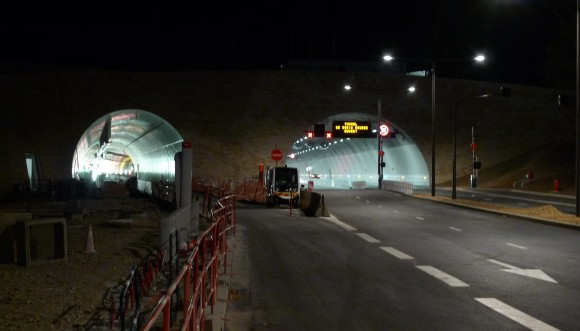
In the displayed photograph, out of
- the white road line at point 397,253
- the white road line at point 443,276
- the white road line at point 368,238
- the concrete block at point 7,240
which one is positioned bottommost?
the white road line at point 368,238

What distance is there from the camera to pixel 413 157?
72250mm

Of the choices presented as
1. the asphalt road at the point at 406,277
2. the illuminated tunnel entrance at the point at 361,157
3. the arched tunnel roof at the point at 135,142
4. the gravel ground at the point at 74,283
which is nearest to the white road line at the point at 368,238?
the asphalt road at the point at 406,277

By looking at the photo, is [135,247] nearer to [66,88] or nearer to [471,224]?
[471,224]

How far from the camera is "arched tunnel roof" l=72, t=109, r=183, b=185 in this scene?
205 ft

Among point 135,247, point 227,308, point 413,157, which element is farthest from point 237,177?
point 227,308

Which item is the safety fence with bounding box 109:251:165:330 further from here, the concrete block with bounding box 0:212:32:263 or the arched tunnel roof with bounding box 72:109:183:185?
the arched tunnel roof with bounding box 72:109:183:185

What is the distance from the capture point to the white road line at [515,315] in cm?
934

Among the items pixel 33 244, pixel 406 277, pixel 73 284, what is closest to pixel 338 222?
pixel 33 244

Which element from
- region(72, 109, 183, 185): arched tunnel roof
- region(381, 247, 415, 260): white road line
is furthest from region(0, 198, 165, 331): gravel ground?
region(72, 109, 183, 185): arched tunnel roof

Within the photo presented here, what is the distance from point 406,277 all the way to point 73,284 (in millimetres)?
6306

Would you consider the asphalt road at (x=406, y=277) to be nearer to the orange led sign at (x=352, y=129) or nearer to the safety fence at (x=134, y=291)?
the safety fence at (x=134, y=291)

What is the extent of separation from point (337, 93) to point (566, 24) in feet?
74.8

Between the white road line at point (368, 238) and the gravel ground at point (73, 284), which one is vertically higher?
the white road line at point (368, 238)

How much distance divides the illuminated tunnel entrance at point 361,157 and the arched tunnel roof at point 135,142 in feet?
39.6
